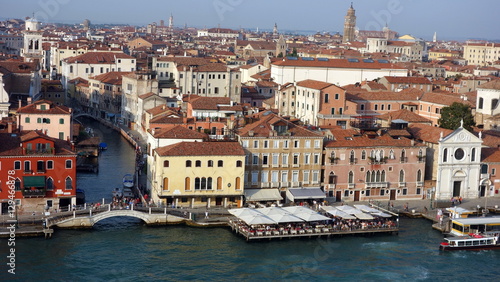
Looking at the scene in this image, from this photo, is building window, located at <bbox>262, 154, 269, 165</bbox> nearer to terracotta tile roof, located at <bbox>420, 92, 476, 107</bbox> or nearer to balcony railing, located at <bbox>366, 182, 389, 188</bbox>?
balcony railing, located at <bbox>366, 182, 389, 188</bbox>

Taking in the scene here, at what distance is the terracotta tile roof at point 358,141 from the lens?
30.0 metres

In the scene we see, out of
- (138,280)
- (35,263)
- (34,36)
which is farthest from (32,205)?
(34,36)

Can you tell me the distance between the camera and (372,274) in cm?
2278

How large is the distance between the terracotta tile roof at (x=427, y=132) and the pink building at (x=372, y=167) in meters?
1.05

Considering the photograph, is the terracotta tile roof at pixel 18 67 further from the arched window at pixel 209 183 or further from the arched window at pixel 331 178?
the arched window at pixel 331 178

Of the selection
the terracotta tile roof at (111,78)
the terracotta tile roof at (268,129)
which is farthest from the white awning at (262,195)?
the terracotta tile roof at (111,78)

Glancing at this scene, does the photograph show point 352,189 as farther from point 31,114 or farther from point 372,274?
point 31,114

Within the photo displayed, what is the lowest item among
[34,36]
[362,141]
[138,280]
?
[138,280]

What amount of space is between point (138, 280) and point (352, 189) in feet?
37.0

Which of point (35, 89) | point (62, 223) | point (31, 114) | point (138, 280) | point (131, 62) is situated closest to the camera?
point (138, 280)

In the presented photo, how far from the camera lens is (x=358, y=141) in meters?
30.3

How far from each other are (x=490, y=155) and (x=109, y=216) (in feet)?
52.4

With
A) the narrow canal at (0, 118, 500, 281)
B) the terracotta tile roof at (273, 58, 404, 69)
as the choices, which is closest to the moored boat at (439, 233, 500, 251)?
the narrow canal at (0, 118, 500, 281)

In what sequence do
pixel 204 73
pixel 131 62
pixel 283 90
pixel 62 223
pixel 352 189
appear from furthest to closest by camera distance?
1. pixel 131 62
2. pixel 204 73
3. pixel 283 90
4. pixel 352 189
5. pixel 62 223
